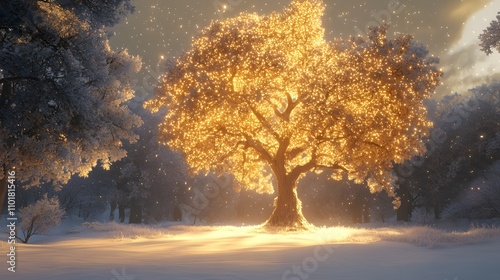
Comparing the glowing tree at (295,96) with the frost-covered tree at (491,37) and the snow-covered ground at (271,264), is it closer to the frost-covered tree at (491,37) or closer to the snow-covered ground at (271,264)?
the frost-covered tree at (491,37)

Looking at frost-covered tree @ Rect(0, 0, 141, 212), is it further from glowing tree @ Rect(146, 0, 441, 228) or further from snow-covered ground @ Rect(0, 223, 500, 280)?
glowing tree @ Rect(146, 0, 441, 228)

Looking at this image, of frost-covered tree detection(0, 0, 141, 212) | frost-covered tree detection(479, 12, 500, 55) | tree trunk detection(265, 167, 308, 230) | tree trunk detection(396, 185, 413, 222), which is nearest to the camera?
frost-covered tree detection(0, 0, 141, 212)

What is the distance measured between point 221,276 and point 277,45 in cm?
1803

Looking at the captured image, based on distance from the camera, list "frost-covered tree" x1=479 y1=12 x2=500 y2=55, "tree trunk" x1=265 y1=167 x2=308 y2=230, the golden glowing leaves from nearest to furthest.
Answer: "frost-covered tree" x1=479 y1=12 x2=500 y2=55 → the golden glowing leaves → "tree trunk" x1=265 y1=167 x2=308 y2=230

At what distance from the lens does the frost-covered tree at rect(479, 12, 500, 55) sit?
17641 millimetres

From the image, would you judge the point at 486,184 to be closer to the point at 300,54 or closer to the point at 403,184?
the point at 403,184

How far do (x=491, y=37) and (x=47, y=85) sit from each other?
18.3 m

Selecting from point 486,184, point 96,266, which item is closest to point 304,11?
point 96,266

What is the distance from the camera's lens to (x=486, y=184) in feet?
122

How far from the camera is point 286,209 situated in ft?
80.5

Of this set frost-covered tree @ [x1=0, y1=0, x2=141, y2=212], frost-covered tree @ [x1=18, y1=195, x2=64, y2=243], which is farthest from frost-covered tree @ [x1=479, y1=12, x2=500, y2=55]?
frost-covered tree @ [x1=18, y1=195, x2=64, y2=243]

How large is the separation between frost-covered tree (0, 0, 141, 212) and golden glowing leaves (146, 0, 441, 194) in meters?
7.62

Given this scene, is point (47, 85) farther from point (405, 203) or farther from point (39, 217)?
point (405, 203)

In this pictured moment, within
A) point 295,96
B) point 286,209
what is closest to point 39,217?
point 286,209
